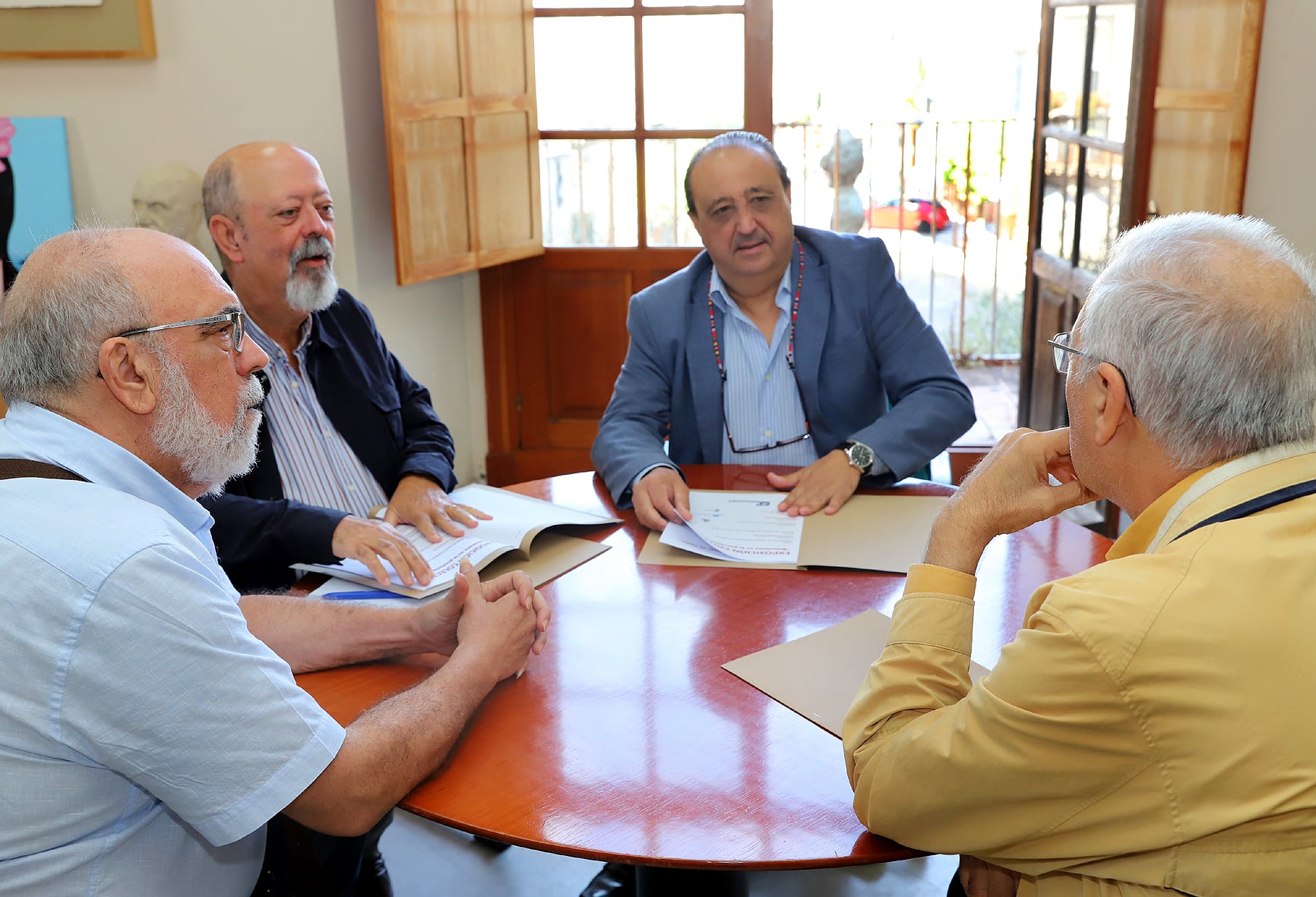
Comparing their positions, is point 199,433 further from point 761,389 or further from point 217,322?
point 761,389

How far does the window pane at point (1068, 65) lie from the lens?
3443mm

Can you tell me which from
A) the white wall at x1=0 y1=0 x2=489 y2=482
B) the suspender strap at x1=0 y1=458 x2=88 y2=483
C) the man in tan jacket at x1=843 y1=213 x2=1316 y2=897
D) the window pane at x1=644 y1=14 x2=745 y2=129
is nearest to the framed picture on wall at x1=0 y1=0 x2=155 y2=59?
the white wall at x1=0 y1=0 x2=489 y2=482

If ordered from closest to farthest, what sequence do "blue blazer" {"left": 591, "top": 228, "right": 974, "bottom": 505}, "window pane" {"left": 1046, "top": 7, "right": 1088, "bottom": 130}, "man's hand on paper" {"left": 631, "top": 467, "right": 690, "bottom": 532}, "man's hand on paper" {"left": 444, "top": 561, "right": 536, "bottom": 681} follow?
"man's hand on paper" {"left": 444, "top": 561, "right": 536, "bottom": 681} < "man's hand on paper" {"left": 631, "top": 467, "right": 690, "bottom": 532} < "blue blazer" {"left": 591, "top": 228, "right": 974, "bottom": 505} < "window pane" {"left": 1046, "top": 7, "right": 1088, "bottom": 130}

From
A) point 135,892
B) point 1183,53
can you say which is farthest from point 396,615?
point 1183,53

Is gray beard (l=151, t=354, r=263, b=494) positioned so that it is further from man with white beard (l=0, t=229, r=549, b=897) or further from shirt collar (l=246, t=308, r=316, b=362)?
shirt collar (l=246, t=308, r=316, b=362)

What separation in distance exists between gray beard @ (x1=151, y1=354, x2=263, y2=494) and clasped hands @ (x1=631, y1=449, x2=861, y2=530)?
714 millimetres

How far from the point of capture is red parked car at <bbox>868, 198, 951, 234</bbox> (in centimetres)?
721

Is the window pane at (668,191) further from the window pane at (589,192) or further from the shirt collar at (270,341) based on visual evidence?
the shirt collar at (270,341)

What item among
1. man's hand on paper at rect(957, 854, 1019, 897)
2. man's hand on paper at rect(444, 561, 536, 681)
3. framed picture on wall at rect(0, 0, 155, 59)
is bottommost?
man's hand on paper at rect(957, 854, 1019, 897)

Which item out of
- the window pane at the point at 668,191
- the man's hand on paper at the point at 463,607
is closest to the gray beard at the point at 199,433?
the man's hand on paper at the point at 463,607

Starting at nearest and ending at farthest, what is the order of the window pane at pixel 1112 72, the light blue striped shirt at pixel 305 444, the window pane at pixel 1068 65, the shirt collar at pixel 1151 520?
the shirt collar at pixel 1151 520
the light blue striped shirt at pixel 305 444
the window pane at pixel 1112 72
the window pane at pixel 1068 65

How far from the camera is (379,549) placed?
164 cm

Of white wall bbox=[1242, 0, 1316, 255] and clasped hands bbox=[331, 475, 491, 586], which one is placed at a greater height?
white wall bbox=[1242, 0, 1316, 255]

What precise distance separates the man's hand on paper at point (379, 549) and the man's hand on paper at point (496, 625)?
21cm
